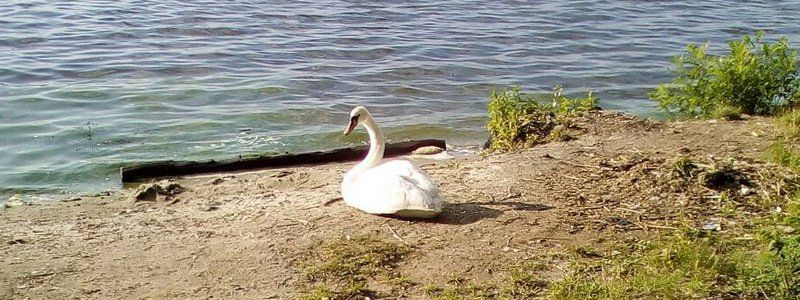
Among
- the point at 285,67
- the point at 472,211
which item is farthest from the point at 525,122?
the point at 285,67

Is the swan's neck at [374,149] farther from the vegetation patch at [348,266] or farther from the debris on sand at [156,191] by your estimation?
the debris on sand at [156,191]

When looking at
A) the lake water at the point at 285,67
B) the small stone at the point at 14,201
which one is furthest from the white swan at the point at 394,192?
the lake water at the point at 285,67

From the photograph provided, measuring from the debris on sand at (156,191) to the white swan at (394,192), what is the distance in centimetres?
188

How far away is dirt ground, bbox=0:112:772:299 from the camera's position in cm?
623

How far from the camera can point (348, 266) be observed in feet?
20.3

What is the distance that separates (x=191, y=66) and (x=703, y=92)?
333 inches

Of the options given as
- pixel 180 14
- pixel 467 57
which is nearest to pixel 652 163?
pixel 467 57

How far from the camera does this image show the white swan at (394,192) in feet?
22.7

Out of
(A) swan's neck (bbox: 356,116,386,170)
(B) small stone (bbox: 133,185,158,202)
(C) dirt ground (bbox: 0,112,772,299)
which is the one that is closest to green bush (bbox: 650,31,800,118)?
(C) dirt ground (bbox: 0,112,772,299)

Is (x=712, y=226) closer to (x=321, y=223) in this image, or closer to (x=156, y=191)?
(x=321, y=223)

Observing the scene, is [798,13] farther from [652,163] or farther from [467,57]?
[652,163]

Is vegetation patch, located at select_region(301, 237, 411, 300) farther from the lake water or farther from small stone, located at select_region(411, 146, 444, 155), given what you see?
the lake water

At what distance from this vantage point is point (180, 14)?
20.5 meters

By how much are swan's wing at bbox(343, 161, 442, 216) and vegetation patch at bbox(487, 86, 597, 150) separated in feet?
8.37
